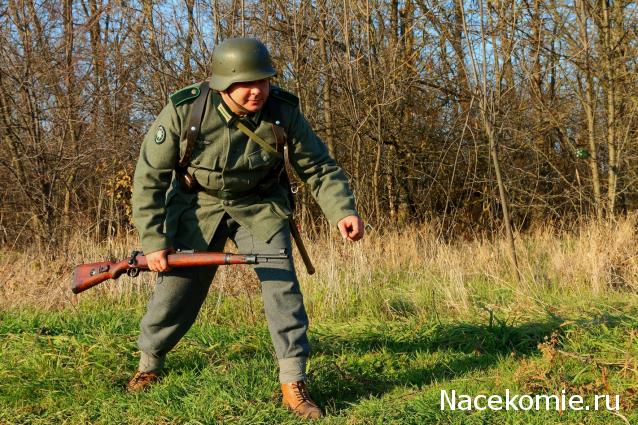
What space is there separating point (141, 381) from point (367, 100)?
304 inches

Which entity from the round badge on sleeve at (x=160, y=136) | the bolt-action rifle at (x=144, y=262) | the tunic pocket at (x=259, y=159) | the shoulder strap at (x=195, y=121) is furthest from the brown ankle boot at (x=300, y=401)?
the round badge on sleeve at (x=160, y=136)

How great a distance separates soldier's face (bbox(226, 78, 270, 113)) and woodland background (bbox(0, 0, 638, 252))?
6.04 m

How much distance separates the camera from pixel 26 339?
509 cm

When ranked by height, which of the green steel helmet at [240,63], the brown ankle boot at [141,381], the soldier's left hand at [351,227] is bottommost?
the brown ankle boot at [141,381]

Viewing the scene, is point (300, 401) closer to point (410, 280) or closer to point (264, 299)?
A: point (264, 299)

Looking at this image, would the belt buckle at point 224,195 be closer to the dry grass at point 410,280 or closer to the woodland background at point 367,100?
the dry grass at point 410,280

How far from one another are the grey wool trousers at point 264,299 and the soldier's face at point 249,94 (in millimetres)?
661

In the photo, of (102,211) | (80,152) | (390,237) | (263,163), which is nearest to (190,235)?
(263,163)

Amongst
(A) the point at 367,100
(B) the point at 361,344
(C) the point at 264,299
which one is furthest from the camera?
(A) the point at 367,100

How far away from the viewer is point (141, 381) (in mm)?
4371

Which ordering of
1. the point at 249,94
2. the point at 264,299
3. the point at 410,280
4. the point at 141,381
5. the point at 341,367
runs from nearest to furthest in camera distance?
the point at 249,94 → the point at 264,299 → the point at 141,381 → the point at 341,367 → the point at 410,280

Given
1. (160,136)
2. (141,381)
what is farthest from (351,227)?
(141,381)

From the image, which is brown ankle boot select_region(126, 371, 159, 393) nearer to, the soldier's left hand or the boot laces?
the boot laces

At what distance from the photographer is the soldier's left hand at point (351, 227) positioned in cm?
405
